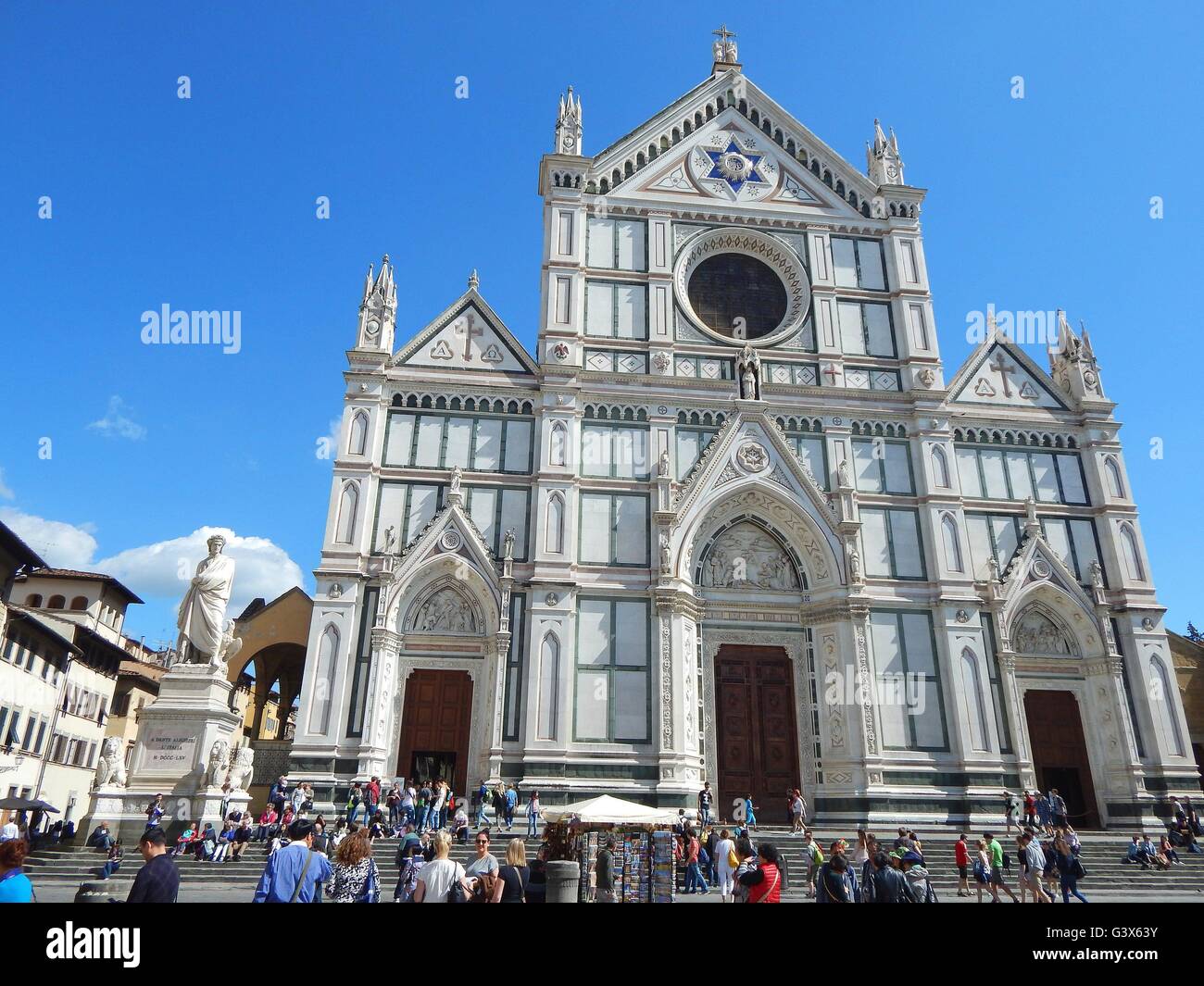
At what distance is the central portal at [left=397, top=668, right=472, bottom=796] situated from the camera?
22.1 metres

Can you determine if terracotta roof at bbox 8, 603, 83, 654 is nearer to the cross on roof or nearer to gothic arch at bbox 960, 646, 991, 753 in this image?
gothic arch at bbox 960, 646, 991, 753

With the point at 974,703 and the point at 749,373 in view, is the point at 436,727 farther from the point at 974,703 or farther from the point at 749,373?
the point at 974,703

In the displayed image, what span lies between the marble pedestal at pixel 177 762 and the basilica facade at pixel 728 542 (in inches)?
184

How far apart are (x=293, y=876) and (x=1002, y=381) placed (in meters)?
27.7

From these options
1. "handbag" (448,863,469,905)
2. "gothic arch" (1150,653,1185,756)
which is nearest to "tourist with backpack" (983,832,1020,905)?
"handbag" (448,863,469,905)

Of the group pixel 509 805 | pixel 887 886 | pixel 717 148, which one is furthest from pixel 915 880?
pixel 717 148

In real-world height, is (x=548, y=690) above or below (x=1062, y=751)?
above

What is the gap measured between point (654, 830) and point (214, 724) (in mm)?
9321

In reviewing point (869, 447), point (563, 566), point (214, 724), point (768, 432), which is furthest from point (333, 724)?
point (869, 447)

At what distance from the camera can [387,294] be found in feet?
87.4

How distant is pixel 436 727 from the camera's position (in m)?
22.5

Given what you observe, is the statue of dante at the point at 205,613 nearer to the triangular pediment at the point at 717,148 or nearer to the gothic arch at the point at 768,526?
the gothic arch at the point at 768,526
